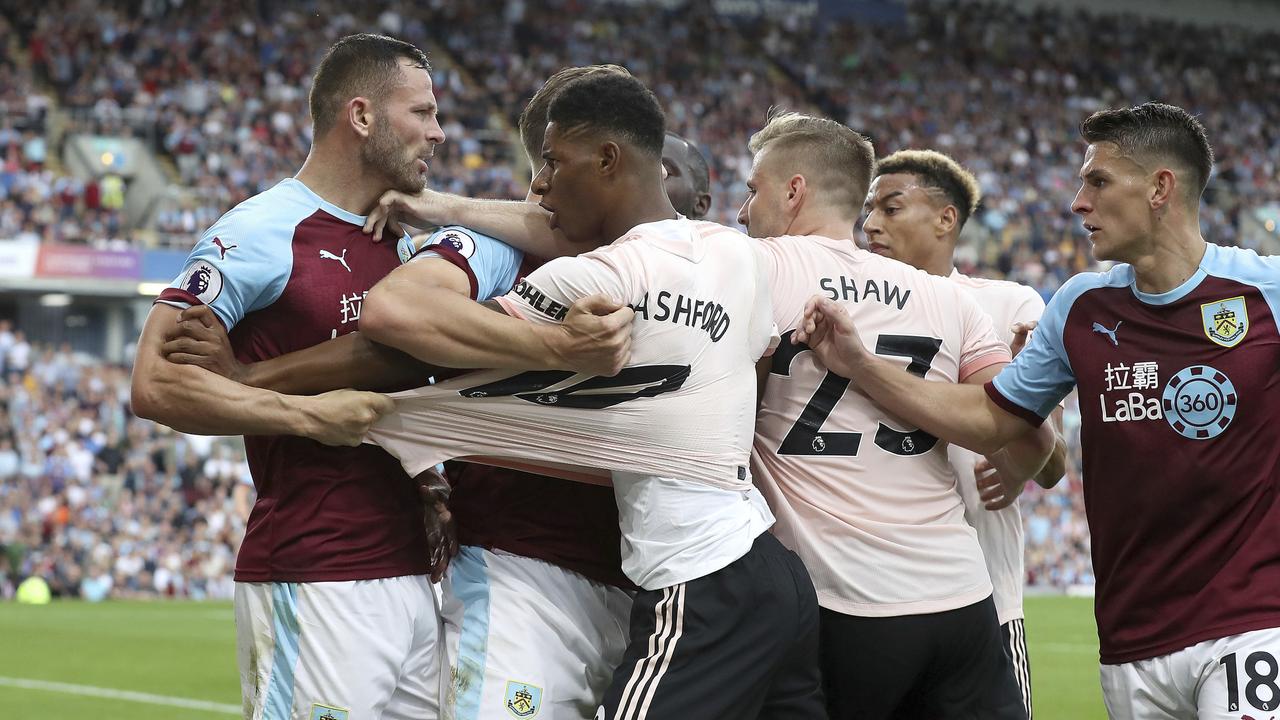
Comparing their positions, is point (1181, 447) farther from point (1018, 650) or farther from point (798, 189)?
point (1018, 650)

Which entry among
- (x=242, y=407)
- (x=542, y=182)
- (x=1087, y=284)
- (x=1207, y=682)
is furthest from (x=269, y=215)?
(x=1207, y=682)

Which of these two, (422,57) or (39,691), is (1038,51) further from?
(422,57)

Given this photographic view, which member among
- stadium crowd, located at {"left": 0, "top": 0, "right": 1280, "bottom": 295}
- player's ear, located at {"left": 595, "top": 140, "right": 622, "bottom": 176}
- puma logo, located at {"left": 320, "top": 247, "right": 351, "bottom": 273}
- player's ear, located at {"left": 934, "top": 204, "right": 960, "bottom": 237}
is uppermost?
stadium crowd, located at {"left": 0, "top": 0, "right": 1280, "bottom": 295}

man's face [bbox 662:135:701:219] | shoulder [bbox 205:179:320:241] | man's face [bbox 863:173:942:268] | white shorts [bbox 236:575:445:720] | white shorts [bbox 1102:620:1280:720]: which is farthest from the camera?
man's face [bbox 863:173:942:268]

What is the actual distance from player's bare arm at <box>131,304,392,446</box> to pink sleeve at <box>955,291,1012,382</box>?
6.00 ft

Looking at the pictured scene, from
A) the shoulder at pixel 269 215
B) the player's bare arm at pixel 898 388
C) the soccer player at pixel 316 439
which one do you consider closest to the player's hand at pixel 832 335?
the player's bare arm at pixel 898 388

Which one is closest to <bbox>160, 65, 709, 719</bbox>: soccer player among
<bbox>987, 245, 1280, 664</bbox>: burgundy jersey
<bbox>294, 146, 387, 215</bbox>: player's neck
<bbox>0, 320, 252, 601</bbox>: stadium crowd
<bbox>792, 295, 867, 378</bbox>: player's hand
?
<bbox>294, 146, 387, 215</bbox>: player's neck

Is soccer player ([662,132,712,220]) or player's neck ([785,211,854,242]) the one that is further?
soccer player ([662,132,712,220])

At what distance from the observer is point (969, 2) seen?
41938 millimetres

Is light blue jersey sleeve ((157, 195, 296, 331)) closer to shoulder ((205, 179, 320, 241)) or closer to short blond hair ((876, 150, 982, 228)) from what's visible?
shoulder ((205, 179, 320, 241))

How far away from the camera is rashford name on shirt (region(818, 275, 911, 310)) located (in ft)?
14.2

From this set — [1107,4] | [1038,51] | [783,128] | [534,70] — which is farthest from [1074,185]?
[783,128]

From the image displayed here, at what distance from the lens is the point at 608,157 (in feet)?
12.6

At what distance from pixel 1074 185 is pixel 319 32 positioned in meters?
18.4
